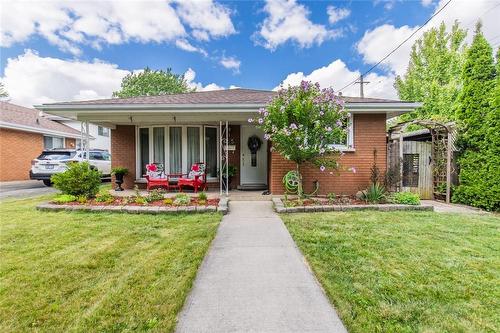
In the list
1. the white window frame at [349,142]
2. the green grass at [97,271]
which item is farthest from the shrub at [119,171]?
the white window frame at [349,142]

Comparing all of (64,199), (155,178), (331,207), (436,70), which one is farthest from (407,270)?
(436,70)

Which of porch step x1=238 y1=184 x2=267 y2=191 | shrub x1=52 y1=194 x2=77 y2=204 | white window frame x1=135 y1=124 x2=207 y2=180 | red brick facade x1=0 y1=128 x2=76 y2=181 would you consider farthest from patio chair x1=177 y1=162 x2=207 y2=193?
red brick facade x1=0 y1=128 x2=76 y2=181

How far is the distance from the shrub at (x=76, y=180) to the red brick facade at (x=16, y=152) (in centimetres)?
1018

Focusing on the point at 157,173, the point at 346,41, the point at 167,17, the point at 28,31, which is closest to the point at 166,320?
the point at 157,173

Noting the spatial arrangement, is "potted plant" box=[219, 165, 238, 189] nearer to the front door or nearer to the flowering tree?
the front door

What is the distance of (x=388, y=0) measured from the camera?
10.2m

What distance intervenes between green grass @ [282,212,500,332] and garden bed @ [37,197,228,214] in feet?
6.52

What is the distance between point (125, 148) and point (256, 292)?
8.71 m

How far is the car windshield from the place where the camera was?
38.3ft

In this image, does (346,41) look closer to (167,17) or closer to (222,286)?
(167,17)

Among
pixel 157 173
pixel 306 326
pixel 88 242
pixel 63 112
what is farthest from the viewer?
pixel 157 173

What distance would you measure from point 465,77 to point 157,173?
9.75 m

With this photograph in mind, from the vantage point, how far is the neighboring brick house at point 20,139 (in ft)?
44.5

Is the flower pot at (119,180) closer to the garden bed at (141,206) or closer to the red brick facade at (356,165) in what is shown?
the garden bed at (141,206)
